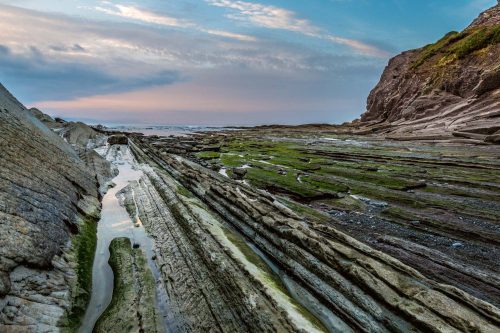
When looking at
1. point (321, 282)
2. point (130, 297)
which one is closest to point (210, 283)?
point (130, 297)

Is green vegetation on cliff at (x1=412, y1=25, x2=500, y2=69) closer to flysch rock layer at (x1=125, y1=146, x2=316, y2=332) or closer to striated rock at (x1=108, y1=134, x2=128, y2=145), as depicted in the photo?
striated rock at (x1=108, y1=134, x2=128, y2=145)

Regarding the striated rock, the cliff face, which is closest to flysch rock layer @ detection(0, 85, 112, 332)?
the striated rock

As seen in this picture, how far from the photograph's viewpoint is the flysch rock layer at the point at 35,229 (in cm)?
660

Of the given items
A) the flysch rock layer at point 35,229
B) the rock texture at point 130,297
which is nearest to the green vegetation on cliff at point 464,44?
the rock texture at point 130,297

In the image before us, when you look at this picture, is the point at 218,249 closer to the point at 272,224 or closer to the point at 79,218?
the point at 272,224

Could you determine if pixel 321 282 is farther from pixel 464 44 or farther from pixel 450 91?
pixel 464 44

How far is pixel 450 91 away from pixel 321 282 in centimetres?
7145

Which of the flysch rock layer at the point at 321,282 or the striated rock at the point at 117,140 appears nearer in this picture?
the flysch rock layer at the point at 321,282

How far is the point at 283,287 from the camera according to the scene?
848 centimetres

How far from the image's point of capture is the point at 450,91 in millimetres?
63531

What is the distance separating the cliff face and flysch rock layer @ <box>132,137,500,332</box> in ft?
140

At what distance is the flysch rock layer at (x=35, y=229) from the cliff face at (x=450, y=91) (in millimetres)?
48469

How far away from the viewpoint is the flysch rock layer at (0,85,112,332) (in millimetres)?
6602

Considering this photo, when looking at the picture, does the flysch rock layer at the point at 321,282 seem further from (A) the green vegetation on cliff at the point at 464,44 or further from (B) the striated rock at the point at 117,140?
(A) the green vegetation on cliff at the point at 464,44
